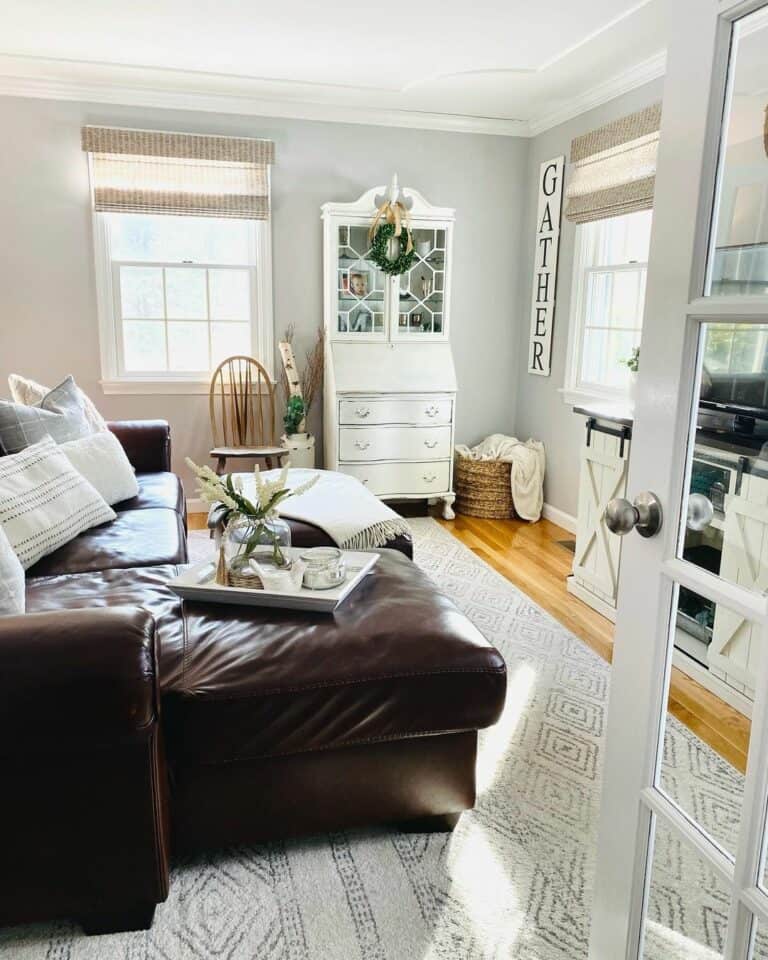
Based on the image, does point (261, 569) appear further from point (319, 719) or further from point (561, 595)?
point (561, 595)

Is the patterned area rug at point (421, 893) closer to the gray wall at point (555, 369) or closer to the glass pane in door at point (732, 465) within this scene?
the glass pane in door at point (732, 465)

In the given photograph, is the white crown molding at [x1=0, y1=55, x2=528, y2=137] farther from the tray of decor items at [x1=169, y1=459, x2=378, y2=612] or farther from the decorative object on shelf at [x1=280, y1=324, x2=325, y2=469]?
the tray of decor items at [x1=169, y1=459, x2=378, y2=612]

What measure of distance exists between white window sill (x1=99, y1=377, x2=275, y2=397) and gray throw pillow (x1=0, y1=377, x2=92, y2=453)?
1291 mm

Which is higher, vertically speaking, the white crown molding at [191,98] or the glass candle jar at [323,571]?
the white crown molding at [191,98]

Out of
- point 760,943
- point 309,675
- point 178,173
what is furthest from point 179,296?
point 760,943

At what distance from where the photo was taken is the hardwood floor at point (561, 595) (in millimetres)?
925

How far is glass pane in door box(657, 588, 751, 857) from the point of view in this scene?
90 centimetres

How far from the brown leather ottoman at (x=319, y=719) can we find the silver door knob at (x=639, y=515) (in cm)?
77

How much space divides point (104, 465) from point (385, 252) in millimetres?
2259

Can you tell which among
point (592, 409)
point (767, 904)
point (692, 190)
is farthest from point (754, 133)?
point (592, 409)

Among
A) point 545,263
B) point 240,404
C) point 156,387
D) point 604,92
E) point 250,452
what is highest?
point 604,92

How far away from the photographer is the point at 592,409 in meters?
3.35

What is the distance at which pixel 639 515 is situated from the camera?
3.48 feet

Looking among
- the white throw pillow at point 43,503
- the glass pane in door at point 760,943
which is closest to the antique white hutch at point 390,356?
the white throw pillow at point 43,503
